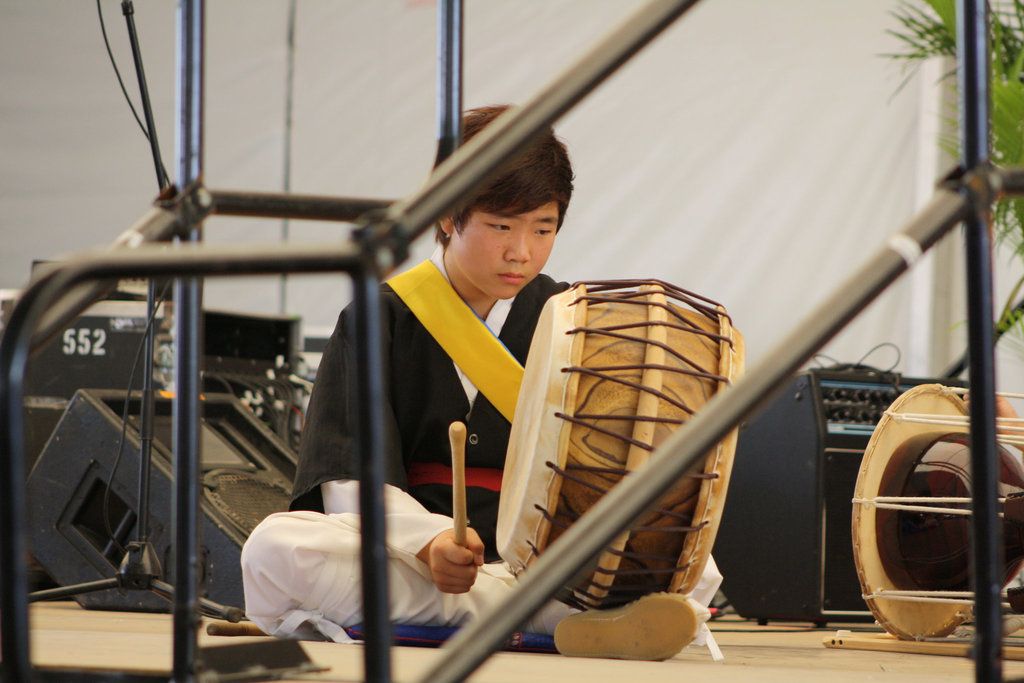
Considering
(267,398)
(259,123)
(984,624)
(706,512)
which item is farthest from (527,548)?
(259,123)

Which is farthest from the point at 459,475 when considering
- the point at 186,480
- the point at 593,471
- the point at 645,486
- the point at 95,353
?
the point at 95,353

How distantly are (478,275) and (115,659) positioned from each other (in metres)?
0.94

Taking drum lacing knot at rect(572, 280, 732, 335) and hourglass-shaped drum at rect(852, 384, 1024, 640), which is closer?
drum lacing knot at rect(572, 280, 732, 335)

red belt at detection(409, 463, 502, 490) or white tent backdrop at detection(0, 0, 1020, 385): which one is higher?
white tent backdrop at detection(0, 0, 1020, 385)

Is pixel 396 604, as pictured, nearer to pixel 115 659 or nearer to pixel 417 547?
pixel 417 547

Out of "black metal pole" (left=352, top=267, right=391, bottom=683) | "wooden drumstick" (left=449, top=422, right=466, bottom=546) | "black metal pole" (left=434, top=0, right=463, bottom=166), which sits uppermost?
"black metal pole" (left=434, top=0, right=463, bottom=166)

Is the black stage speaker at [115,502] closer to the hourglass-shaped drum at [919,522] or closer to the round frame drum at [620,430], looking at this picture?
the round frame drum at [620,430]

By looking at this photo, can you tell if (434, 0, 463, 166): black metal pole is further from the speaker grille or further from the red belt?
the speaker grille

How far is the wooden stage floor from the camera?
0.82 meters

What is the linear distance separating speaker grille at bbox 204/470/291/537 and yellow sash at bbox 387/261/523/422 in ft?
2.14

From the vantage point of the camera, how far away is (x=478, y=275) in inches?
→ 64.9

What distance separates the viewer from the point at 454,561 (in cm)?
134

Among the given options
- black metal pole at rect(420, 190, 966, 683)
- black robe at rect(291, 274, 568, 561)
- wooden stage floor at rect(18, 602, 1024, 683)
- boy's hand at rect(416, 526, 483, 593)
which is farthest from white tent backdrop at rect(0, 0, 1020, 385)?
black metal pole at rect(420, 190, 966, 683)

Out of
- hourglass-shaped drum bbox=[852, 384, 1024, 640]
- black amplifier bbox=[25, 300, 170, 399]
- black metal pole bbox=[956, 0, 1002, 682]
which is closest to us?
black metal pole bbox=[956, 0, 1002, 682]
